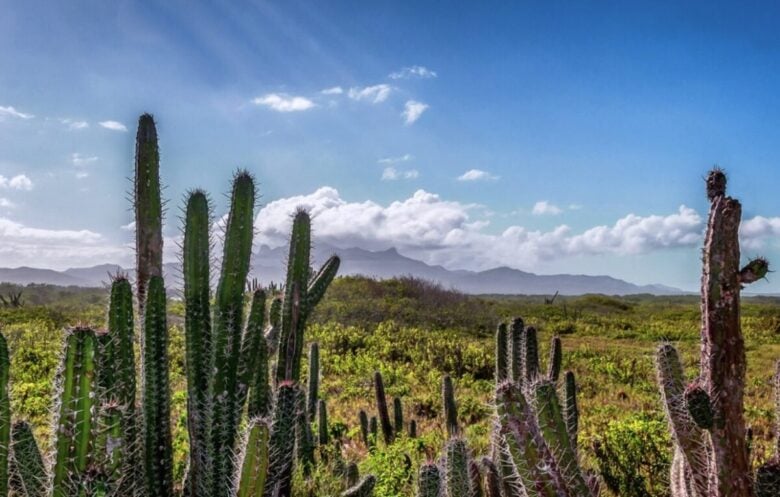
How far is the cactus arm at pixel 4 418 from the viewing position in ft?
10.4

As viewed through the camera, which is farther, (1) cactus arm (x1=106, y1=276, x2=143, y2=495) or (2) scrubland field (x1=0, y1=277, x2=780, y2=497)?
(2) scrubland field (x1=0, y1=277, x2=780, y2=497)

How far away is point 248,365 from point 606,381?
11688 millimetres

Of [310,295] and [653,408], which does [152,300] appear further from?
[653,408]

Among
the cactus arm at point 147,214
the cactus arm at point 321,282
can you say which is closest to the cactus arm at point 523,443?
the cactus arm at point 147,214

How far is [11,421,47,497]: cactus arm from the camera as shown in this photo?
140 inches

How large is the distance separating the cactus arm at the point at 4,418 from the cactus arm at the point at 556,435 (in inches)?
99.4

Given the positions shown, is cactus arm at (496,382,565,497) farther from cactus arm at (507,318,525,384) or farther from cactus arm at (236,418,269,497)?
cactus arm at (507,318,525,384)

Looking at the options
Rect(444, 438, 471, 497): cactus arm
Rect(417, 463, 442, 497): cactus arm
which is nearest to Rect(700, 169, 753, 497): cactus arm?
Rect(444, 438, 471, 497): cactus arm

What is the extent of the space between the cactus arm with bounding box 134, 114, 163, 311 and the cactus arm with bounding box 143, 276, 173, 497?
0.91ft

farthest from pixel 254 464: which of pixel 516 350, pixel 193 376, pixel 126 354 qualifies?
pixel 516 350

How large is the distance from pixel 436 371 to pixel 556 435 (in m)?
12.4

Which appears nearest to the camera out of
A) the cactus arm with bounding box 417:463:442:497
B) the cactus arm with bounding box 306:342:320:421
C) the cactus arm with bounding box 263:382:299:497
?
the cactus arm with bounding box 417:463:442:497

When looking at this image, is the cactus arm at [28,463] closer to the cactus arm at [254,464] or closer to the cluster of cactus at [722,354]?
the cactus arm at [254,464]

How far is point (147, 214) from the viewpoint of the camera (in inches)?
177
